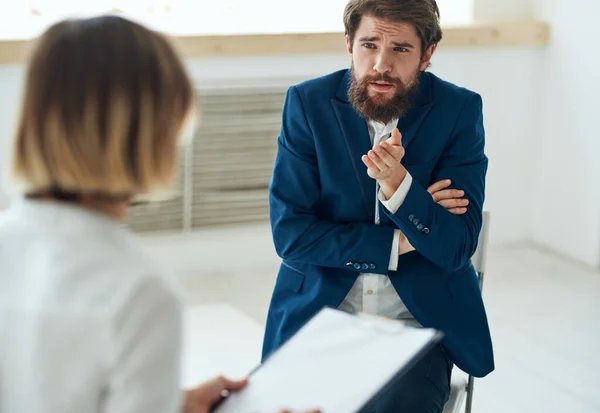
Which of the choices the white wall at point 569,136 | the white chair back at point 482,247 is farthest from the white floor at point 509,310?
the white chair back at point 482,247

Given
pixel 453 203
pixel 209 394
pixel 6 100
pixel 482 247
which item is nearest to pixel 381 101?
pixel 453 203

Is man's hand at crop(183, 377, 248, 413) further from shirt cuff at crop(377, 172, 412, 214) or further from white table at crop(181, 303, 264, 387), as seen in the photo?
white table at crop(181, 303, 264, 387)

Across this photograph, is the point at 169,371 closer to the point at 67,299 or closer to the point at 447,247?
the point at 67,299

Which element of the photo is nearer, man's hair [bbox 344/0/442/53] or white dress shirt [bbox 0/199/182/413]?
white dress shirt [bbox 0/199/182/413]

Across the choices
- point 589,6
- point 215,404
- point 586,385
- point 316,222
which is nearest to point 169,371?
point 215,404

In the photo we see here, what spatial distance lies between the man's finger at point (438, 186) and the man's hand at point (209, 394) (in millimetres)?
792

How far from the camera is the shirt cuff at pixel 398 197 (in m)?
2.02

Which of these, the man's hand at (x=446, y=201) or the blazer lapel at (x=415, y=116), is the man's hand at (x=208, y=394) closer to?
the man's hand at (x=446, y=201)

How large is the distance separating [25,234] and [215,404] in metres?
0.49

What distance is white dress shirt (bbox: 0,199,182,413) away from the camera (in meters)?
1.08

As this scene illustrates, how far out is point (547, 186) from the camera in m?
4.57

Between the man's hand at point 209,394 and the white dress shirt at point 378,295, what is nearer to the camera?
the man's hand at point 209,394

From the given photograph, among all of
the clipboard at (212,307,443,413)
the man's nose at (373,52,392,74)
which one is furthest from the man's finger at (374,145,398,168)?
the clipboard at (212,307,443,413)

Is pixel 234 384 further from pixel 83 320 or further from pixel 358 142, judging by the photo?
pixel 358 142
